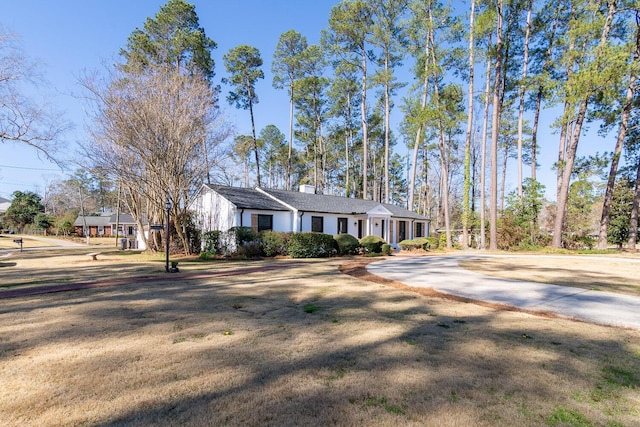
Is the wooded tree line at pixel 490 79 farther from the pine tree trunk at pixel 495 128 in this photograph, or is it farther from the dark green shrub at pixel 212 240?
the dark green shrub at pixel 212 240

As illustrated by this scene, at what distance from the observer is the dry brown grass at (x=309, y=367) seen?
233 centimetres

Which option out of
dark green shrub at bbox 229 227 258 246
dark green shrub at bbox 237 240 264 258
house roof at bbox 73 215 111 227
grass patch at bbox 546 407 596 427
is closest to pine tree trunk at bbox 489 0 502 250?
dark green shrub at bbox 237 240 264 258

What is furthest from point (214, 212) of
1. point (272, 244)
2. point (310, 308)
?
point (310, 308)

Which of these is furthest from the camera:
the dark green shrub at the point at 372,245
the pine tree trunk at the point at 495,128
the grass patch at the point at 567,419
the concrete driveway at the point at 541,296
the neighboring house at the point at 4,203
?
the neighboring house at the point at 4,203

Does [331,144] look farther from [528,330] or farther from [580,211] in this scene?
[528,330]

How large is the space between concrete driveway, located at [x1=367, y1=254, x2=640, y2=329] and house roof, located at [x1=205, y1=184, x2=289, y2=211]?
11170mm

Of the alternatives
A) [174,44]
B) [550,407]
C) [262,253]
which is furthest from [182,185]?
[550,407]

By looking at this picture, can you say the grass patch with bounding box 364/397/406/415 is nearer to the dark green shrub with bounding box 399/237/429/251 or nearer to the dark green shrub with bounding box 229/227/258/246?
the dark green shrub with bounding box 229/227/258/246

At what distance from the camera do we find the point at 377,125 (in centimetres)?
3666

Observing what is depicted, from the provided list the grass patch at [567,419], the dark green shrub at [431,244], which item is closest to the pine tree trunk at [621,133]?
the dark green shrub at [431,244]

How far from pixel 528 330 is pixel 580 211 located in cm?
2524

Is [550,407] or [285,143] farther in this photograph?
[285,143]

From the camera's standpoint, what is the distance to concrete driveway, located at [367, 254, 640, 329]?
507cm

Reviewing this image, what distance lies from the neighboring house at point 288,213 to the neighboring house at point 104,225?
36.7 m
